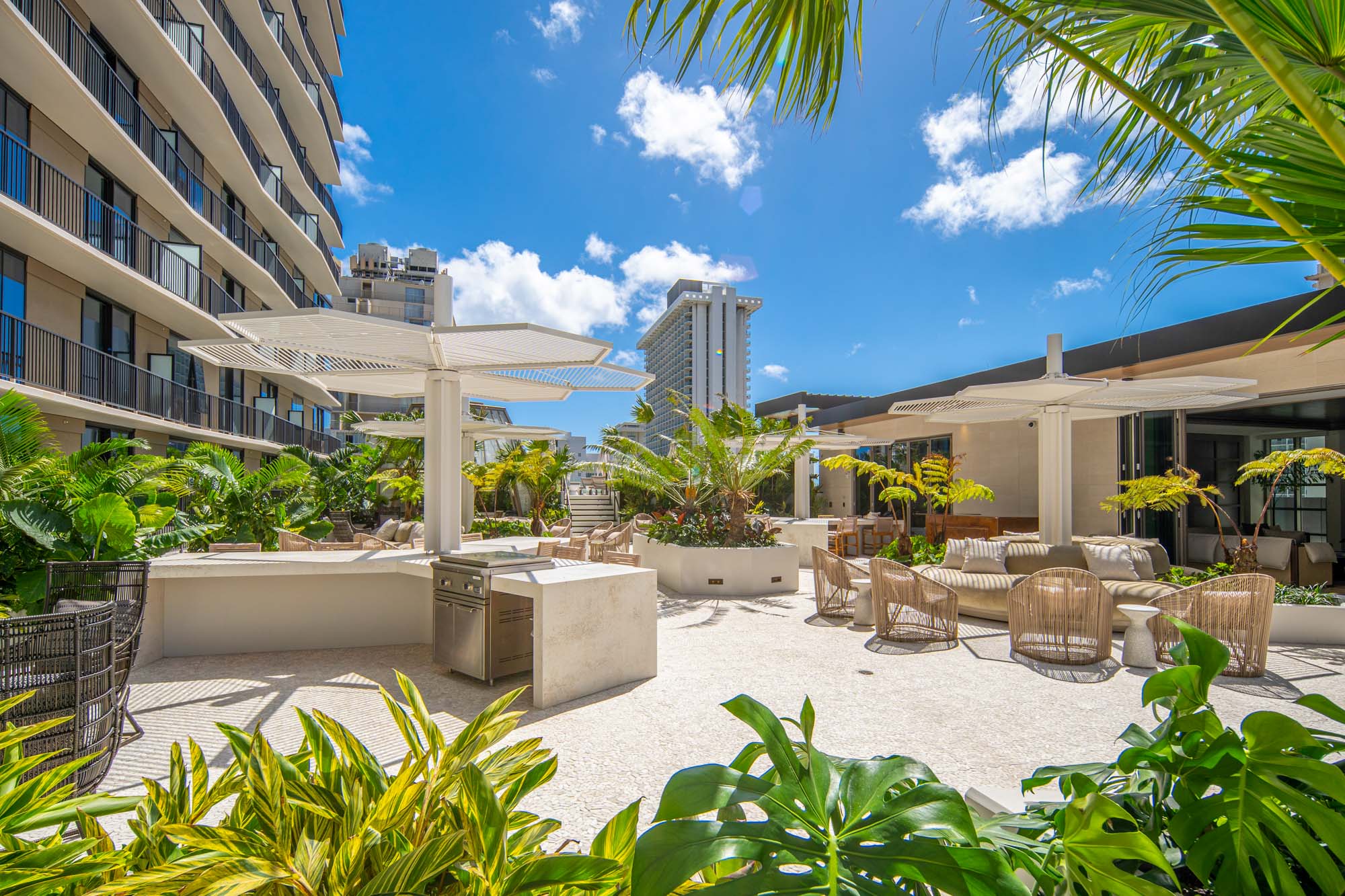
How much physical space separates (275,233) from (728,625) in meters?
23.3

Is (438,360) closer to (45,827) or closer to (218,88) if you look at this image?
(45,827)

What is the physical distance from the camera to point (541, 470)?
20.9m

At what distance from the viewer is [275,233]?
23281 millimetres

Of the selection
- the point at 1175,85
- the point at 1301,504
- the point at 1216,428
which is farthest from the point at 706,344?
the point at 1175,85

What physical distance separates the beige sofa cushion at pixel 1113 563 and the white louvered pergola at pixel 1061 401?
3.54 ft

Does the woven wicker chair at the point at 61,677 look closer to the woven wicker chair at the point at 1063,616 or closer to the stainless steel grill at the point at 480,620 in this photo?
the stainless steel grill at the point at 480,620

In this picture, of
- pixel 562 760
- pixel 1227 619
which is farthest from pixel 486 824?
pixel 1227 619

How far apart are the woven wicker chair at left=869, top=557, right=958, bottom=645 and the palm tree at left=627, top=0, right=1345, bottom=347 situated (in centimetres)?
586

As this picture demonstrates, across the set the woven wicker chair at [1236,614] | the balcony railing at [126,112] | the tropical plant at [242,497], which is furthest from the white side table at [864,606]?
the balcony railing at [126,112]

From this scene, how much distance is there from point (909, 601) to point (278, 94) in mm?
25873

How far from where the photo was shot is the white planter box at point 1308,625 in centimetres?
738

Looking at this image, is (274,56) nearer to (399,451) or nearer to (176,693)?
(399,451)

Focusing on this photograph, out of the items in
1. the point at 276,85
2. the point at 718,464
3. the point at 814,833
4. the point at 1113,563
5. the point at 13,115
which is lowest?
the point at 1113,563

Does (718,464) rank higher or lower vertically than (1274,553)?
higher
